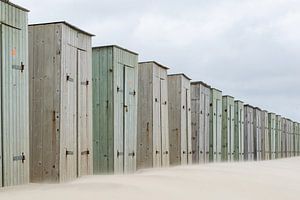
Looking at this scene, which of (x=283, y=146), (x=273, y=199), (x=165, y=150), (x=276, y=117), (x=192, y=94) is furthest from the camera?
(x=283, y=146)

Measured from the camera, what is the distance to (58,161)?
13.5 meters

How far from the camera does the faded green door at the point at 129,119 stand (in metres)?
17.5

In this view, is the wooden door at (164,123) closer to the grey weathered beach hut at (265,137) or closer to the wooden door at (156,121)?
the wooden door at (156,121)

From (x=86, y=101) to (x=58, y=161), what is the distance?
7.41ft

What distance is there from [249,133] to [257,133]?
9.95 feet

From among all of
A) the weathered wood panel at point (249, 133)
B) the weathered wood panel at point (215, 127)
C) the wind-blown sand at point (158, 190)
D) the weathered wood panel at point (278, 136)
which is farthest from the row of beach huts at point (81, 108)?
the weathered wood panel at point (278, 136)

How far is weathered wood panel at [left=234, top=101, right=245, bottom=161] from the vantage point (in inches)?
1334

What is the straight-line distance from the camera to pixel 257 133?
4078cm

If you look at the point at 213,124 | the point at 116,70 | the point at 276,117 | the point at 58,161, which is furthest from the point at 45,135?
the point at 276,117

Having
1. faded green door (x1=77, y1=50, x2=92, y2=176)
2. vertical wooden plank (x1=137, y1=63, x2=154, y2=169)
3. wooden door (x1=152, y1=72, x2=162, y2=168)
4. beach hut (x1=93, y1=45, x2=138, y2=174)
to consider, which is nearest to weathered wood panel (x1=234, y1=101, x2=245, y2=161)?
wooden door (x1=152, y1=72, x2=162, y2=168)

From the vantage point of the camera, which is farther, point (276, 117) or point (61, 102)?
point (276, 117)

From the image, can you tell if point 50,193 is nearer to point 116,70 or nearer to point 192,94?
point 116,70

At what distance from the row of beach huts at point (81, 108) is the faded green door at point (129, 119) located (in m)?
0.03

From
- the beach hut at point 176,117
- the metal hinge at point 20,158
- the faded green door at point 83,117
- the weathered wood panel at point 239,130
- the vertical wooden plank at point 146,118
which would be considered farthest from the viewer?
the weathered wood panel at point 239,130
